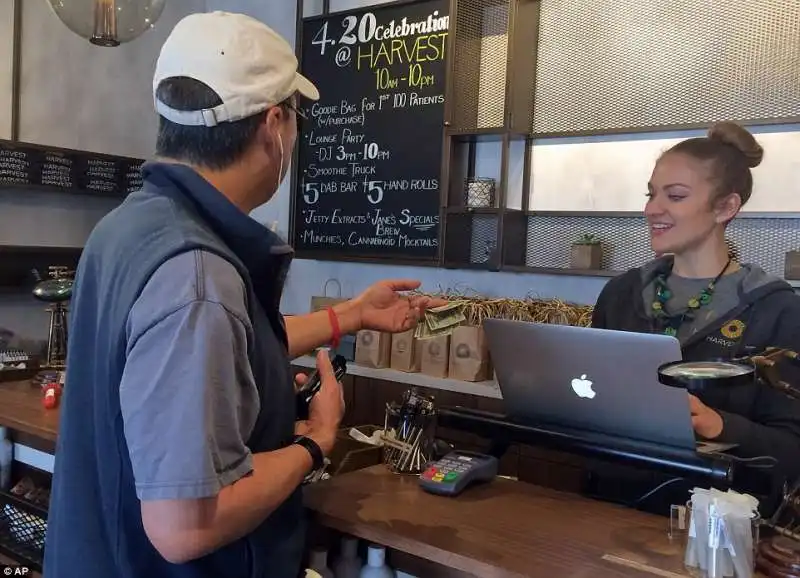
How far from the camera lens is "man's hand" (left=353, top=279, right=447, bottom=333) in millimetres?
1836

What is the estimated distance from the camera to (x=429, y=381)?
3146 millimetres

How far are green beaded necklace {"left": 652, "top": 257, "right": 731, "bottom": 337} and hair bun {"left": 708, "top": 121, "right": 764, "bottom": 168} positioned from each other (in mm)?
271

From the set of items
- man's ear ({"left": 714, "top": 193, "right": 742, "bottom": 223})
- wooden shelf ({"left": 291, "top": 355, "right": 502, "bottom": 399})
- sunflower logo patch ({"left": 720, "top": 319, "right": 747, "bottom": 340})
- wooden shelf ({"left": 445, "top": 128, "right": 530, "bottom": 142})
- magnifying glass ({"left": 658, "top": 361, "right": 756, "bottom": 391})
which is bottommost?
wooden shelf ({"left": 291, "top": 355, "right": 502, "bottom": 399})

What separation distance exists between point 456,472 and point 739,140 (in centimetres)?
113

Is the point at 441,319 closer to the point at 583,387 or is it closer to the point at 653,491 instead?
the point at 583,387

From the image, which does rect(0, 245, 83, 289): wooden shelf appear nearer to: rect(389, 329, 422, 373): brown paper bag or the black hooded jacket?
rect(389, 329, 422, 373): brown paper bag

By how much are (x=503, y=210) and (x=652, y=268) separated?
1.31 metres

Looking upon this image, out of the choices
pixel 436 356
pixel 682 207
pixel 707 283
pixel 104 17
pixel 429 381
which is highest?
pixel 104 17

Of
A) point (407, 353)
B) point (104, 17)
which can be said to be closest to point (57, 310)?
point (104, 17)

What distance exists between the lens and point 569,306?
307 centimetres

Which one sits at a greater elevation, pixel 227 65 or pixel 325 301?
pixel 227 65

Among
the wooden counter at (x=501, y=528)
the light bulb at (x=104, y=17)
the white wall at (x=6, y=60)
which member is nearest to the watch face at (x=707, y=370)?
the wooden counter at (x=501, y=528)

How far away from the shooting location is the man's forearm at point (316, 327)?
170 centimetres

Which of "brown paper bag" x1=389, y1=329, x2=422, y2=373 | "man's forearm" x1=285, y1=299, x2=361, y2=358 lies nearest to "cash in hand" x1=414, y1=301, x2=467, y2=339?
"man's forearm" x1=285, y1=299, x2=361, y2=358
